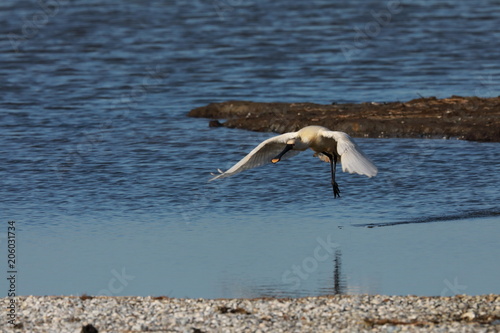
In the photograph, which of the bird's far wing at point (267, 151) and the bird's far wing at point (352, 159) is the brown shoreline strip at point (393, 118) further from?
the bird's far wing at point (352, 159)

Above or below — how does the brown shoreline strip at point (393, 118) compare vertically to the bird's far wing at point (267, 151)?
above

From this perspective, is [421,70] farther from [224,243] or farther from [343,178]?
[224,243]

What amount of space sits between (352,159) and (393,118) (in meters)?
9.81

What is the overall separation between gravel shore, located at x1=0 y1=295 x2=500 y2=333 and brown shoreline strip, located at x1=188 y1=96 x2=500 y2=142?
10.5 meters

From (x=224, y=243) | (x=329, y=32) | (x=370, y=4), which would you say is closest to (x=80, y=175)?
(x=224, y=243)

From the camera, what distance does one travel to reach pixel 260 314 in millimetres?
10258

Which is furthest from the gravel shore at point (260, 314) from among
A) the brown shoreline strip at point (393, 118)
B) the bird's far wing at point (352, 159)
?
the brown shoreline strip at point (393, 118)

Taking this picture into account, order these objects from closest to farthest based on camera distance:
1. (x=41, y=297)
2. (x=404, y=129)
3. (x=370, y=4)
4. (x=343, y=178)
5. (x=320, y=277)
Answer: (x=41, y=297)
(x=320, y=277)
(x=343, y=178)
(x=404, y=129)
(x=370, y=4)

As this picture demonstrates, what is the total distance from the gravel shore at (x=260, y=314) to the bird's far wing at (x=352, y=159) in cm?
169

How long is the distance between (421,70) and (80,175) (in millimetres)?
14806

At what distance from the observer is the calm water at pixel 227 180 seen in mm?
12227

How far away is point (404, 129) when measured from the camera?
2144cm

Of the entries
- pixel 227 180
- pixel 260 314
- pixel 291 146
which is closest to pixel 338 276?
pixel 260 314

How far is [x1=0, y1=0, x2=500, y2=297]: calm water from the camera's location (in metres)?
12.2
